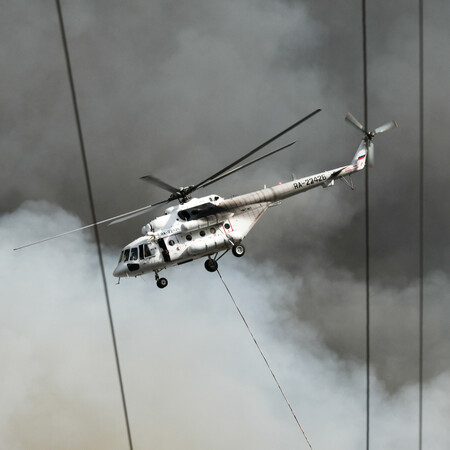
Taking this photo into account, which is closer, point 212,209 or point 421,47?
point 421,47

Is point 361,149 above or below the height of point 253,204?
above

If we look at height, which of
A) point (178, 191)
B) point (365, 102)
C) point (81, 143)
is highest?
point (178, 191)

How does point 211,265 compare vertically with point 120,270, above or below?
below

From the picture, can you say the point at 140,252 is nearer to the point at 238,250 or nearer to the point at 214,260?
the point at 214,260

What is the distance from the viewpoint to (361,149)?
5894 cm

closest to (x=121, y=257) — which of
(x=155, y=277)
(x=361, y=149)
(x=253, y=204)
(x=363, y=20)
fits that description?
(x=155, y=277)

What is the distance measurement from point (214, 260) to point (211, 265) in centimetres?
48

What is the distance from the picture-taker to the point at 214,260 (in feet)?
176

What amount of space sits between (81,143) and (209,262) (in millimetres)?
24594

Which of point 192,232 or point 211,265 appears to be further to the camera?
point 211,265

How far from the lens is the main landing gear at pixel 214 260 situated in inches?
2087

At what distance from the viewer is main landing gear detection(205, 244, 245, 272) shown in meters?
53.0

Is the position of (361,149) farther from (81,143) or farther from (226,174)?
(81,143)

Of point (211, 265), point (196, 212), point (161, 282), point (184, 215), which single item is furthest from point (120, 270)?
point (196, 212)
